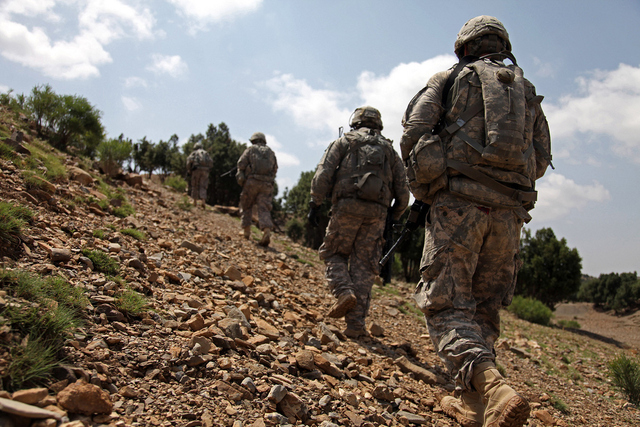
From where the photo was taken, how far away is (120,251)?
3740 millimetres

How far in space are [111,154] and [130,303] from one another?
7684mm

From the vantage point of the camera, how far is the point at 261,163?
30.9 feet

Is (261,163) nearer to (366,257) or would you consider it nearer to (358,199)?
(358,199)

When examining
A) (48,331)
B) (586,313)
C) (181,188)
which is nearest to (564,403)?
(48,331)

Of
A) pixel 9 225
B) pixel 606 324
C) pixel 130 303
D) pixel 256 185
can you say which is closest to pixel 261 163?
pixel 256 185

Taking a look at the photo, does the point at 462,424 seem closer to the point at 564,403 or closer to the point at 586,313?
the point at 564,403

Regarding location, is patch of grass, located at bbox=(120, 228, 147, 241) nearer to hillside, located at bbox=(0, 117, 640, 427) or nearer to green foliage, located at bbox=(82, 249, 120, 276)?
hillside, located at bbox=(0, 117, 640, 427)

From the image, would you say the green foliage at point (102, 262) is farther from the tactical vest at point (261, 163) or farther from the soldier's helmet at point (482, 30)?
the tactical vest at point (261, 163)

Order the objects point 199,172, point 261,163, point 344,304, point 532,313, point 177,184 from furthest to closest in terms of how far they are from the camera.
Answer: point 177,184 → point 199,172 → point 532,313 → point 261,163 → point 344,304

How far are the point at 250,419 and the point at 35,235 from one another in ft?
7.77

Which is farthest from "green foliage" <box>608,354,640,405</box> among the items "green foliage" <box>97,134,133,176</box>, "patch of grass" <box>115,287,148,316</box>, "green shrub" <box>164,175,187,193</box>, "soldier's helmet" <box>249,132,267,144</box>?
"green shrub" <box>164,175,187,193</box>

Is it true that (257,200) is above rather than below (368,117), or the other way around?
below

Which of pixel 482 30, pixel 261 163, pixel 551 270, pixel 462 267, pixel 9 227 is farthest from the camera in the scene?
pixel 551 270

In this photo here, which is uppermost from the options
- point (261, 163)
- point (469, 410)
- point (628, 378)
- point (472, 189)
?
point (261, 163)
